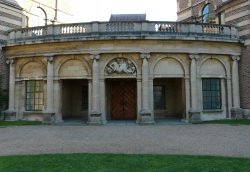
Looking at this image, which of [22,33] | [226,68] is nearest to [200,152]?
[226,68]

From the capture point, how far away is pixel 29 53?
1747cm

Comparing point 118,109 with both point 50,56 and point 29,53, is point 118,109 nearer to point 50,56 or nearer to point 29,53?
point 50,56

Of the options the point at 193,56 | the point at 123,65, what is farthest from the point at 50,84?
the point at 193,56

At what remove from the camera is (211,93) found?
58.5ft

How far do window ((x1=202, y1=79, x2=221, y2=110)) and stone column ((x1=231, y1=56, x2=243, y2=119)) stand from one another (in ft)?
3.19

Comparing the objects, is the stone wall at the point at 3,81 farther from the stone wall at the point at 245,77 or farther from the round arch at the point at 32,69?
the stone wall at the point at 245,77

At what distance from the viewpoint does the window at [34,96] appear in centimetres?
1825

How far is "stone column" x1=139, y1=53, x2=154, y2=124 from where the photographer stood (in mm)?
15859

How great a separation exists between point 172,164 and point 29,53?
14.2 metres

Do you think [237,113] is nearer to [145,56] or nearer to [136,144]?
[145,56]

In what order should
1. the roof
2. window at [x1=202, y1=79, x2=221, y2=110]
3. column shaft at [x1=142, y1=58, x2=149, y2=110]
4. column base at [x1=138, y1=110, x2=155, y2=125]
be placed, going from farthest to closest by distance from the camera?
the roof → window at [x1=202, y1=79, x2=221, y2=110] → column shaft at [x1=142, y1=58, x2=149, y2=110] → column base at [x1=138, y1=110, x2=155, y2=125]

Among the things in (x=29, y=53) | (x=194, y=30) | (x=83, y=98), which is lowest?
(x=83, y=98)

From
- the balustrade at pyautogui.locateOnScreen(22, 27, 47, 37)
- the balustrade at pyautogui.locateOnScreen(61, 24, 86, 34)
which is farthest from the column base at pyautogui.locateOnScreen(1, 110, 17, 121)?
the balustrade at pyautogui.locateOnScreen(61, 24, 86, 34)

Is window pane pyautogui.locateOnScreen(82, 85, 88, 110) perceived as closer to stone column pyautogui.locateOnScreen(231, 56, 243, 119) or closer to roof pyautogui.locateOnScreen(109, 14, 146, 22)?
roof pyautogui.locateOnScreen(109, 14, 146, 22)
